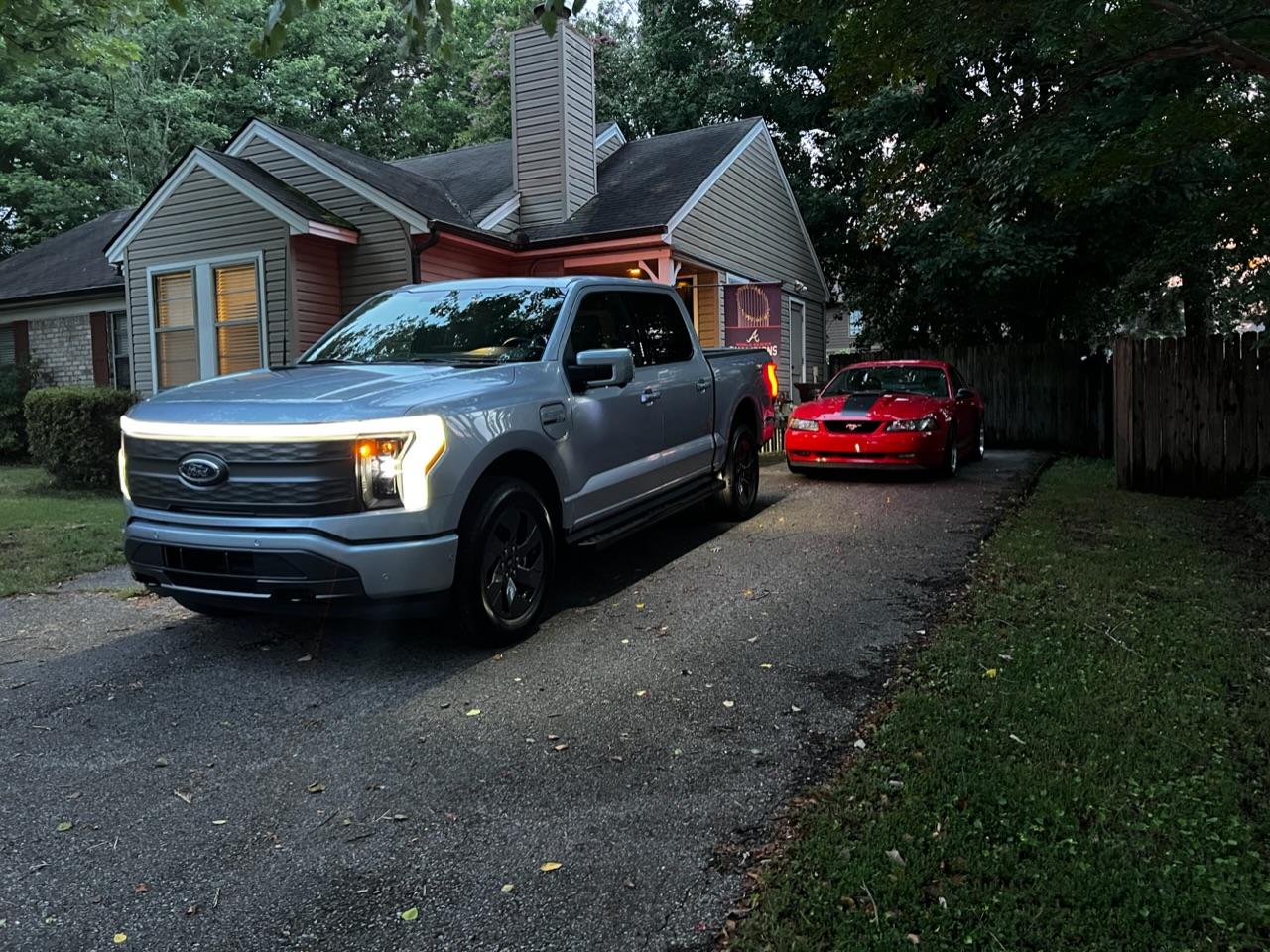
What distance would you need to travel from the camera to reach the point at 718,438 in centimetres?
741

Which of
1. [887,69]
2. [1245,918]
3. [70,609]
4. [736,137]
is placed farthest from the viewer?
[736,137]

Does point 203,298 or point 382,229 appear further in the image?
point 203,298

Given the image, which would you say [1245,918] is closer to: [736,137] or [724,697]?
[724,697]

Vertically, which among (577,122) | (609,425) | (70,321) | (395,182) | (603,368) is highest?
(577,122)

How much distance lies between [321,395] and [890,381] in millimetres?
9131

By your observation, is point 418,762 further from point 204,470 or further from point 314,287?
point 314,287

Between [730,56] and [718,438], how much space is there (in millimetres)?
20036

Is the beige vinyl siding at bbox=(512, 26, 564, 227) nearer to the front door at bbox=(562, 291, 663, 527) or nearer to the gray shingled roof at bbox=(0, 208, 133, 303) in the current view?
the gray shingled roof at bbox=(0, 208, 133, 303)

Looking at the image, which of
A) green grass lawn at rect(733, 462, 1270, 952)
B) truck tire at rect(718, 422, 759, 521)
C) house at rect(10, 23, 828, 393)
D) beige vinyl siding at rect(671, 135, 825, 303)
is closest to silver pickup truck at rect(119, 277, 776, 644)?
truck tire at rect(718, 422, 759, 521)

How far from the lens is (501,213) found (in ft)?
47.3

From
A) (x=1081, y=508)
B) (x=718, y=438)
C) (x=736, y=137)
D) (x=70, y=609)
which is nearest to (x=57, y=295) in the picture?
(x=736, y=137)

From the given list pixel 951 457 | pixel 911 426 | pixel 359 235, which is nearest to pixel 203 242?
pixel 359 235

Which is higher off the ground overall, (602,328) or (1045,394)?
(602,328)

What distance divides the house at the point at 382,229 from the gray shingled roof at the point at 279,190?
0.04 metres
